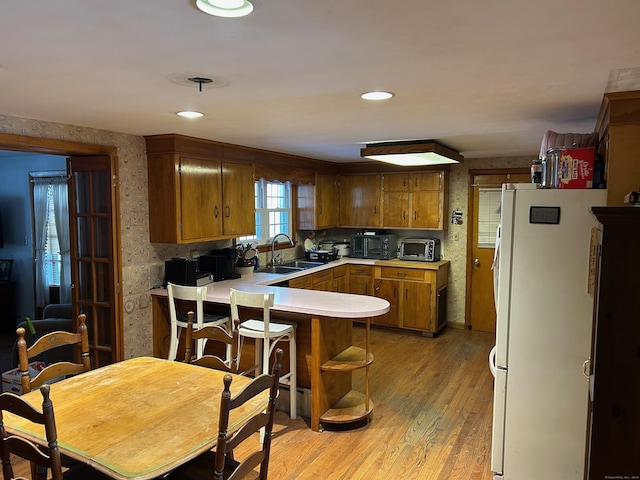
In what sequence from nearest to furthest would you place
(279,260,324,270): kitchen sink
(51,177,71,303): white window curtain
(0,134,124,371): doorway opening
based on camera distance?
(0,134,124,371): doorway opening → (279,260,324,270): kitchen sink → (51,177,71,303): white window curtain

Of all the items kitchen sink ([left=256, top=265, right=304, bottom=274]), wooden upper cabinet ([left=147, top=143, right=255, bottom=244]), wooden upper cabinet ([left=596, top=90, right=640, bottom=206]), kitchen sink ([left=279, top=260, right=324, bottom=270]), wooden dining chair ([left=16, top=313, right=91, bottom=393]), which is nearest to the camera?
wooden upper cabinet ([left=596, top=90, right=640, bottom=206])

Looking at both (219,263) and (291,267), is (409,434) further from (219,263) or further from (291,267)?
(291,267)

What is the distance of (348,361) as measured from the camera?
3393mm

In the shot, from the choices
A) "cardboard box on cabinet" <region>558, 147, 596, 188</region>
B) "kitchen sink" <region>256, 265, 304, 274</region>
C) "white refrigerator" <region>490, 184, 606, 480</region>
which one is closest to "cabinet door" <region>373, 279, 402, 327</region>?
"kitchen sink" <region>256, 265, 304, 274</region>

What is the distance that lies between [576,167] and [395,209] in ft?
11.9

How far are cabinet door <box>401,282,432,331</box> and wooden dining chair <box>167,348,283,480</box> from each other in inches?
149

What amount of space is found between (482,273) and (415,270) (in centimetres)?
89

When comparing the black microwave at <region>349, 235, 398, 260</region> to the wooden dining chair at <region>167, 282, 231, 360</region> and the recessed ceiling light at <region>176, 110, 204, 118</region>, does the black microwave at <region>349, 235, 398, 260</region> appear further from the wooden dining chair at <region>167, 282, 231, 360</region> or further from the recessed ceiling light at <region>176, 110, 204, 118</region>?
the recessed ceiling light at <region>176, 110, 204, 118</region>

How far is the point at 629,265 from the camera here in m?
1.43

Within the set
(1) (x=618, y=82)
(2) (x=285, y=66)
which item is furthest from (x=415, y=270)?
(2) (x=285, y=66)

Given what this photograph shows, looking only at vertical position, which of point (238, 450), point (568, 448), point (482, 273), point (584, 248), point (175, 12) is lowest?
point (238, 450)

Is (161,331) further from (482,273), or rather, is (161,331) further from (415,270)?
(482,273)

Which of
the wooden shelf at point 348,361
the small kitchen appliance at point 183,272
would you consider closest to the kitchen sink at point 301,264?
the small kitchen appliance at point 183,272

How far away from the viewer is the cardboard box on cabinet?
2395mm
